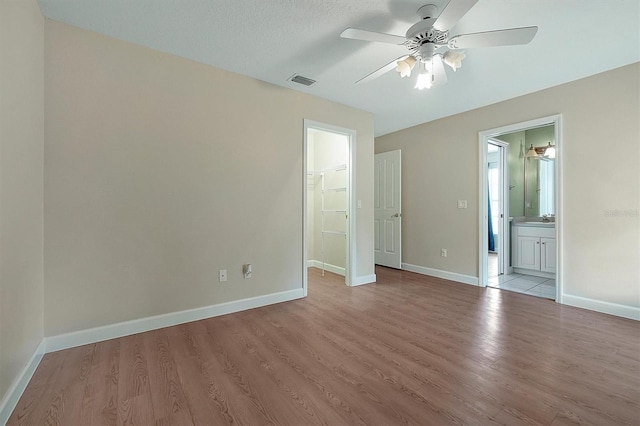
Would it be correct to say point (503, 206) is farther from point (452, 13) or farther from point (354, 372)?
point (354, 372)

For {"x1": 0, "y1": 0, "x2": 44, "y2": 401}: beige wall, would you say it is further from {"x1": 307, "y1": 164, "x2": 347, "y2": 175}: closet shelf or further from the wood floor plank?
{"x1": 307, "y1": 164, "x2": 347, "y2": 175}: closet shelf

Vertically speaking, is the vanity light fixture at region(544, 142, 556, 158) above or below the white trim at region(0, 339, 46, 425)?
above

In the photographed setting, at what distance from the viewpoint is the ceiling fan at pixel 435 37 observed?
5.63 feet

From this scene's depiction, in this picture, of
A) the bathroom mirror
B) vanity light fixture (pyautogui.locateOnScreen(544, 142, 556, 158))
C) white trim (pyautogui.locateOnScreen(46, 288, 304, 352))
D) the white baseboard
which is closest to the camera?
white trim (pyautogui.locateOnScreen(46, 288, 304, 352))

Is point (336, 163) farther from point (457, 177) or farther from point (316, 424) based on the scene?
point (316, 424)

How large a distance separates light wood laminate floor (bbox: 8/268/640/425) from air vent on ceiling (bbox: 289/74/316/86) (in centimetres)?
248

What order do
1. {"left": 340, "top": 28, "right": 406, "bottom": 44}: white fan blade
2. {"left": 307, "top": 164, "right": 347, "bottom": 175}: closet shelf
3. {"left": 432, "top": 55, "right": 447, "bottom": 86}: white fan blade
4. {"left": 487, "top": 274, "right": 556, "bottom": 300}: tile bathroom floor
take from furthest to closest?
{"left": 307, "top": 164, "right": 347, "bottom": 175}: closet shelf → {"left": 487, "top": 274, "right": 556, "bottom": 300}: tile bathroom floor → {"left": 432, "top": 55, "right": 447, "bottom": 86}: white fan blade → {"left": 340, "top": 28, "right": 406, "bottom": 44}: white fan blade

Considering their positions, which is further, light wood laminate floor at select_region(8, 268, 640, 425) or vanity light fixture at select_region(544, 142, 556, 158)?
vanity light fixture at select_region(544, 142, 556, 158)

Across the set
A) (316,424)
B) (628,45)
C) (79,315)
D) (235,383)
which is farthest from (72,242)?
(628,45)

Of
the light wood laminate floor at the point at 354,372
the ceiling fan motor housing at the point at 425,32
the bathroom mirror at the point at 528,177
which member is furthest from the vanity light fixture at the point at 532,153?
the ceiling fan motor housing at the point at 425,32

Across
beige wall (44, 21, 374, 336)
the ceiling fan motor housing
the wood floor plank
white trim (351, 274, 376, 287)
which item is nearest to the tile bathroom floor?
white trim (351, 274, 376, 287)

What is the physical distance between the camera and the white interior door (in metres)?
5.02

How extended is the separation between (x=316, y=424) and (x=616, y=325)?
9.89ft

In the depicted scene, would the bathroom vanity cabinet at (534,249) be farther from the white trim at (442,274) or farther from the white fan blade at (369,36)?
the white fan blade at (369,36)
